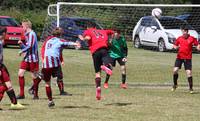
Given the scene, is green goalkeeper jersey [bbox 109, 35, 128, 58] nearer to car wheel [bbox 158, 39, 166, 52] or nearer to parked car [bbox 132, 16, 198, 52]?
parked car [bbox 132, 16, 198, 52]

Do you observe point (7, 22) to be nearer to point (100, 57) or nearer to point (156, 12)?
point (156, 12)

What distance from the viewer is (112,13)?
26469 mm

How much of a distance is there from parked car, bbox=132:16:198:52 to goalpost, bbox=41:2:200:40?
0.32 metres

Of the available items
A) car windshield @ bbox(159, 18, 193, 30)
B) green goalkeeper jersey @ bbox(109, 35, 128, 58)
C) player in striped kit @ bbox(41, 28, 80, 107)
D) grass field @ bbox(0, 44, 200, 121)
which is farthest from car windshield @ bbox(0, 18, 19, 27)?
player in striped kit @ bbox(41, 28, 80, 107)

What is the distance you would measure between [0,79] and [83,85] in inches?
287

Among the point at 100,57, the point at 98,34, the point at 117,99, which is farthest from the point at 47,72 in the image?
the point at 117,99

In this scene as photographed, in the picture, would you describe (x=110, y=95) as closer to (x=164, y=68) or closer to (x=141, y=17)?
(x=164, y=68)

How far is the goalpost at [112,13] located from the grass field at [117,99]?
6.13 ft

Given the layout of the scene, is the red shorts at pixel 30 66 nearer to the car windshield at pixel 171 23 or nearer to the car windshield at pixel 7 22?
the car windshield at pixel 171 23

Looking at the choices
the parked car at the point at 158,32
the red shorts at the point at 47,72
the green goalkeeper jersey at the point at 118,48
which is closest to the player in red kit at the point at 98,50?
the red shorts at the point at 47,72

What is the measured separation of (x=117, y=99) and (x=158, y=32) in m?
14.8

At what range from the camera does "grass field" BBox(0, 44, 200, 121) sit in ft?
43.2

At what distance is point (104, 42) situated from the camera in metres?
15.6

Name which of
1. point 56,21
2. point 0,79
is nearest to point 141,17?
point 56,21
